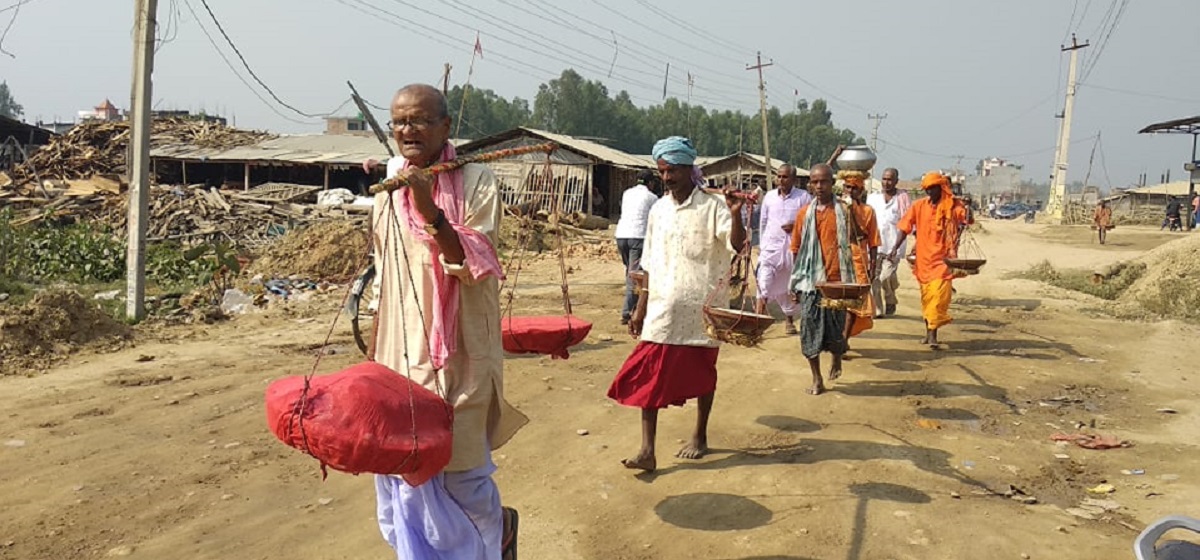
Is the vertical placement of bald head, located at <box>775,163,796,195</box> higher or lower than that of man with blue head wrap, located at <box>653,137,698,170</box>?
higher

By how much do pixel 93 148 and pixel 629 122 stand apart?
5991 centimetres

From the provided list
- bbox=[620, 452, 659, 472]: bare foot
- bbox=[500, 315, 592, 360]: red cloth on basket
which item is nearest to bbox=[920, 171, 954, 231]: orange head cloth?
bbox=[620, 452, 659, 472]: bare foot

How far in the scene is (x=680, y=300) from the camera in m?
4.90

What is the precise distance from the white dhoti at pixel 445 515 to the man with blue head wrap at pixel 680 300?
6.58 feet

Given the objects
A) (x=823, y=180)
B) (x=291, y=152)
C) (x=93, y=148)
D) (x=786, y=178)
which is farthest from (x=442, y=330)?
(x=93, y=148)

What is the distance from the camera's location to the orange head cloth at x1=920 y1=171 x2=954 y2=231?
8.48 metres

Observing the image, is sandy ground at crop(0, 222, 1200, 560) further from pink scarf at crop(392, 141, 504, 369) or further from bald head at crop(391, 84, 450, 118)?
bald head at crop(391, 84, 450, 118)

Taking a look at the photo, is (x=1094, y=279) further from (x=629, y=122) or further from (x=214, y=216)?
(x=629, y=122)

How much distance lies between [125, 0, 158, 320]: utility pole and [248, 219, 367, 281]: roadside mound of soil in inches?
130

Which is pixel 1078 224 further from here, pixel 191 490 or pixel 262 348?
pixel 191 490

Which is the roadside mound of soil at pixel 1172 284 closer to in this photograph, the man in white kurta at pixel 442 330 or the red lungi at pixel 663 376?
the red lungi at pixel 663 376

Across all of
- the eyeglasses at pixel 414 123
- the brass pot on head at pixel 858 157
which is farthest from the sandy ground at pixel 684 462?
the brass pot on head at pixel 858 157

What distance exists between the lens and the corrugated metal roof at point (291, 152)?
1045 inches

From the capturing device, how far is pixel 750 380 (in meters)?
7.04
